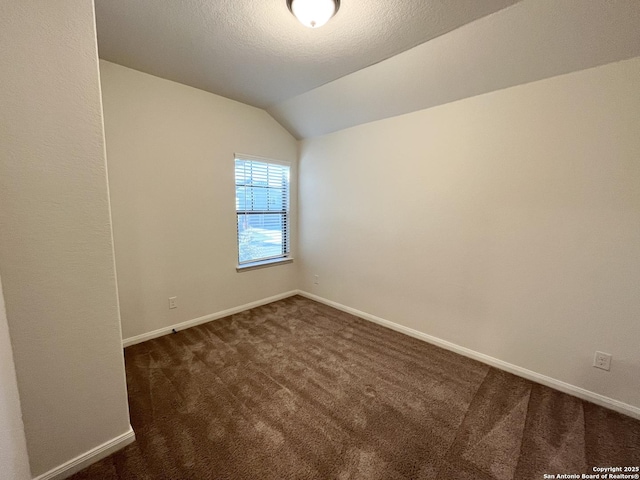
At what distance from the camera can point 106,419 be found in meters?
1.33

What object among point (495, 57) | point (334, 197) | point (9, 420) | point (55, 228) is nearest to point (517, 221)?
point (495, 57)

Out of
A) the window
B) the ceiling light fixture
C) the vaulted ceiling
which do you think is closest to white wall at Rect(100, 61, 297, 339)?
the window

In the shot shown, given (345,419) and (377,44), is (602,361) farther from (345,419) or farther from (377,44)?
(377,44)

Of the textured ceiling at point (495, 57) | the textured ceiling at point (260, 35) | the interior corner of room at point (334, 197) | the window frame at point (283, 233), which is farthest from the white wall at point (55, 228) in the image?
the textured ceiling at point (495, 57)

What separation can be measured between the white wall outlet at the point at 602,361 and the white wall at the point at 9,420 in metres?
3.16

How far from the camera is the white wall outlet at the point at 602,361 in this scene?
1.71 m

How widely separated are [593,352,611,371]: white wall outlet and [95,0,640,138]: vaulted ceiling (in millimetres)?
1943

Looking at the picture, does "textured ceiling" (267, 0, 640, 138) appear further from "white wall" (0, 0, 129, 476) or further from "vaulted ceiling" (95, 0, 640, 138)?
"white wall" (0, 0, 129, 476)

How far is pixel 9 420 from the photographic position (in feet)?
3.08

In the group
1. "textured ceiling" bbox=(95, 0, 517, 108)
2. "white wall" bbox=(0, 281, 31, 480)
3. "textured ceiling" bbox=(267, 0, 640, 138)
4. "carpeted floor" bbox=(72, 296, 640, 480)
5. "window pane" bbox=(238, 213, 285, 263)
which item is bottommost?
"carpeted floor" bbox=(72, 296, 640, 480)

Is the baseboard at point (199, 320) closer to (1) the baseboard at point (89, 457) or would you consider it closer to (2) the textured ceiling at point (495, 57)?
(1) the baseboard at point (89, 457)

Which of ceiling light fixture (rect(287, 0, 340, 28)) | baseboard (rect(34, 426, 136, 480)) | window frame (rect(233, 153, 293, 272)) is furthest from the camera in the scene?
window frame (rect(233, 153, 293, 272))

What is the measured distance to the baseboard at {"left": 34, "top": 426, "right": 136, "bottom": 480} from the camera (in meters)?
1.20

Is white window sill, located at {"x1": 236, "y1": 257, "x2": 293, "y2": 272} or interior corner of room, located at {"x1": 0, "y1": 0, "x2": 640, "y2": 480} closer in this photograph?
interior corner of room, located at {"x1": 0, "y1": 0, "x2": 640, "y2": 480}
